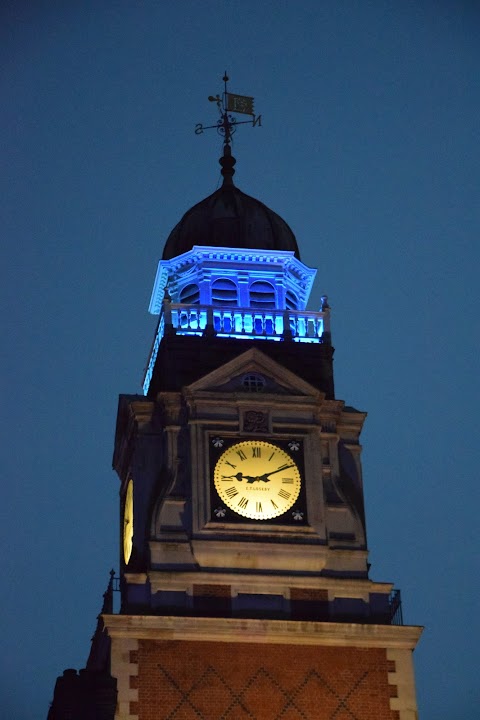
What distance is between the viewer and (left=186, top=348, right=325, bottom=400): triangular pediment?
1710 inches

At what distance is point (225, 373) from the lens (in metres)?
43.5

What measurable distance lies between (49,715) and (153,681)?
84.7 inches

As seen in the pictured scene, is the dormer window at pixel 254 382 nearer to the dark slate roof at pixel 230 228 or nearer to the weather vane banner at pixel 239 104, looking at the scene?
the dark slate roof at pixel 230 228

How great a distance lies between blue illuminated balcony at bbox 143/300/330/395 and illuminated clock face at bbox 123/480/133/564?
2974mm

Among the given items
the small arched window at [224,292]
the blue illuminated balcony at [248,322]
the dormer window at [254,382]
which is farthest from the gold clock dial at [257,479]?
the small arched window at [224,292]

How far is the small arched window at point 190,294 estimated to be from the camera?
45781 mm

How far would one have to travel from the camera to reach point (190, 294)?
45938 mm

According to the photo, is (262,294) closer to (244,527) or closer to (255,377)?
(255,377)

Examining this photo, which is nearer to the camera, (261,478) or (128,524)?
(261,478)

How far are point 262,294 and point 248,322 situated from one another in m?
1.11

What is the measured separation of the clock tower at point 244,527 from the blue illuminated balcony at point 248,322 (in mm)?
38

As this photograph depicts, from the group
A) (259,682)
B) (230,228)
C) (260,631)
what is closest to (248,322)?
(230,228)

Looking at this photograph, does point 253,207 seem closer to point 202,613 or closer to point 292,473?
point 292,473

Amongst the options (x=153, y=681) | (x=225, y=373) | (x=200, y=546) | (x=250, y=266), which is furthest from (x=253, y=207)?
(x=153, y=681)
